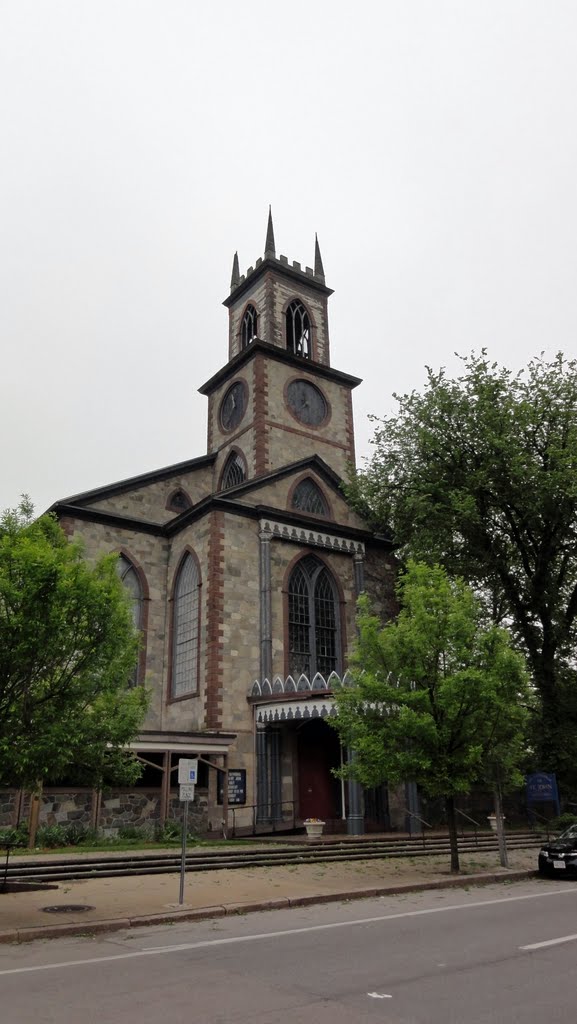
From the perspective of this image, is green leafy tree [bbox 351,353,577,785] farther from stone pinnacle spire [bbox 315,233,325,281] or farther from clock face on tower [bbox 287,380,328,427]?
stone pinnacle spire [bbox 315,233,325,281]

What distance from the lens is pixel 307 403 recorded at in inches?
1388

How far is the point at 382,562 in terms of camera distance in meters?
32.5

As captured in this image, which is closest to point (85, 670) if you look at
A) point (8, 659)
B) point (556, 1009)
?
point (8, 659)

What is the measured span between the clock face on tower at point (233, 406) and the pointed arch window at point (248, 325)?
133 inches

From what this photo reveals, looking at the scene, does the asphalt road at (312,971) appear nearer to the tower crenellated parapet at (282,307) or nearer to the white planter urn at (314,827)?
the white planter urn at (314,827)

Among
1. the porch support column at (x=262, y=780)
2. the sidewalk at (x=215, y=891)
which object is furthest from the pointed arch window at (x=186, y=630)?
the sidewalk at (x=215, y=891)

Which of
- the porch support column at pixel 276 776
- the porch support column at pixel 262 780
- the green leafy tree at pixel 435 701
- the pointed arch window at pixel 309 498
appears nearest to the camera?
the green leafy tree at pixel 435 701

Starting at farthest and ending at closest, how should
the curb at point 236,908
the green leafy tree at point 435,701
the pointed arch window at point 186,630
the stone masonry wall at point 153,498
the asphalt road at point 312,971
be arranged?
1. the stone masonry wall at point 153,498
2. the pointed arch window at point 186,630
3. the green leafy tree at point 435,701
4. the curb at point 236,908
5. the asphalt road at point 312,971

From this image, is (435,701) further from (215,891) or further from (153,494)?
(153,494)

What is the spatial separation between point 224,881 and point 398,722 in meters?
4.58

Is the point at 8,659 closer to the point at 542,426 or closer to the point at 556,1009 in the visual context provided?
the point at 556,1009

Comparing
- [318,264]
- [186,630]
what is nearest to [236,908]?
[186,630]

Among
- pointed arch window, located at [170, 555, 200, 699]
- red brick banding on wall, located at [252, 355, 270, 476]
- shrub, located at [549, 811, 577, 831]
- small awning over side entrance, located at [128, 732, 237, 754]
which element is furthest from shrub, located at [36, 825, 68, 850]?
shrub, located at [549, 811, 577, 831]

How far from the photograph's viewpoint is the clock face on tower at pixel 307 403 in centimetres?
3463
